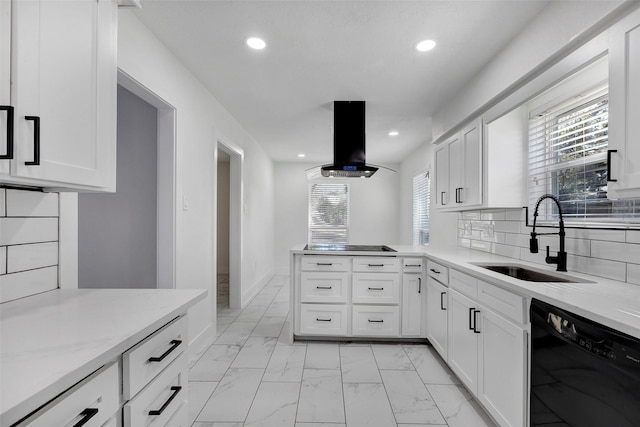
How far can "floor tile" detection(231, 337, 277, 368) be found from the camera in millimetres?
2670

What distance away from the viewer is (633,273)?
1620 millimetres

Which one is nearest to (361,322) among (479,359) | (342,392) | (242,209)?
(342,392)

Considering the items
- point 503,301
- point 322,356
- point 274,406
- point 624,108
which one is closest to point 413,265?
point 322,356

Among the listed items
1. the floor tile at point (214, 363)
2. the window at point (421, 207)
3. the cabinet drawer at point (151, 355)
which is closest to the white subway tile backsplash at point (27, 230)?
the cabinet drawer at point (151, 355)

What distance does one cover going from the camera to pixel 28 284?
1.29m

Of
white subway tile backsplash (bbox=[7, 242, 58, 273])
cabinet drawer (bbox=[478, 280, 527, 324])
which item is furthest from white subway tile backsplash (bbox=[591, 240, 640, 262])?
white subway tile backsplash (bbox=[7, 242, 58, 273])

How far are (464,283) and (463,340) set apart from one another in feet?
1.29

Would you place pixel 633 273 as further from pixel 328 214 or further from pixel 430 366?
pixel 328 214

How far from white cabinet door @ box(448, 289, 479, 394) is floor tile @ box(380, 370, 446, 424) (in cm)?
28

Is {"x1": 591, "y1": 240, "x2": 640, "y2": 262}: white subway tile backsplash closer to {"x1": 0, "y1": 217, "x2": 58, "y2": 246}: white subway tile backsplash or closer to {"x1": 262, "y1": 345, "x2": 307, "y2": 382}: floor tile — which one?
{"x1": 262, "y1": 345, "x2": 307, "y2": 382}: floor tile

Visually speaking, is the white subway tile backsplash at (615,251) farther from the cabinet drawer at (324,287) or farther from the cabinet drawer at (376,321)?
the cabinet drawer at (324,287)

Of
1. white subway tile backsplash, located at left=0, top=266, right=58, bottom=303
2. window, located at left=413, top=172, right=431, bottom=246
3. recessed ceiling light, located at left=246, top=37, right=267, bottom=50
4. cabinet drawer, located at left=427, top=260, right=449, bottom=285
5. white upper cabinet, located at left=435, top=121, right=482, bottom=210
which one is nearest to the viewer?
white subway tile backsplash, located at left=0, top=266, right=58, bottom=303

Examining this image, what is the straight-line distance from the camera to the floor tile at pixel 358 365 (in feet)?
8.03

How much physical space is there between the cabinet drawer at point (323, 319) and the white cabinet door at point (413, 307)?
578 millimetres
